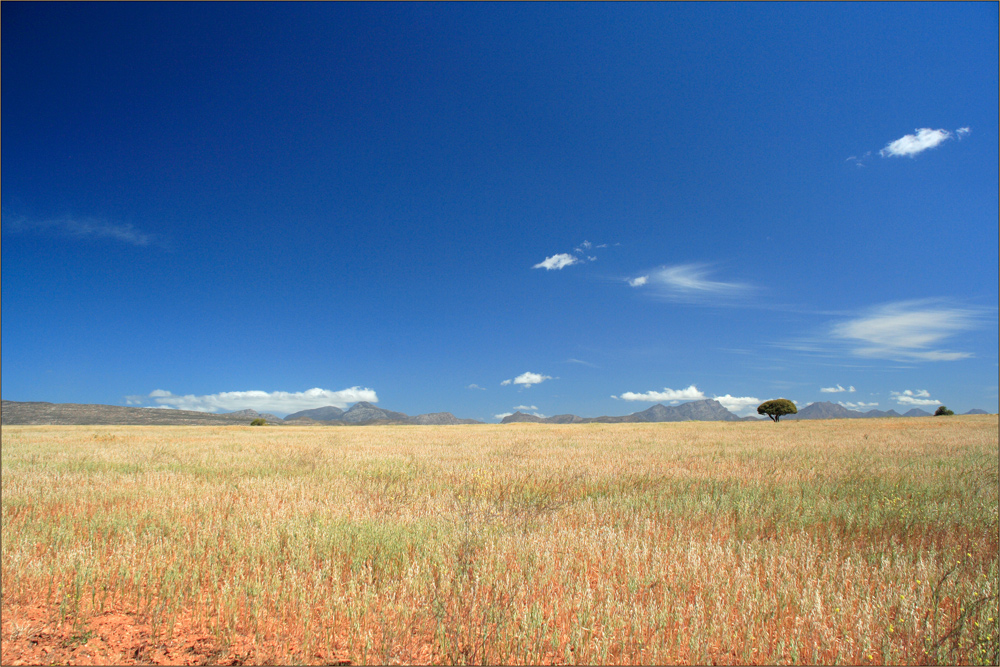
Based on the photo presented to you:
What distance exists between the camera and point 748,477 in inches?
420

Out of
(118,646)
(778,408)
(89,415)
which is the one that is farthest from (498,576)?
(89,415)

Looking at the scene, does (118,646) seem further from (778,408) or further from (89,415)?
(89,415)

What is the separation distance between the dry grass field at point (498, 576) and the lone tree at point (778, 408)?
314 feet

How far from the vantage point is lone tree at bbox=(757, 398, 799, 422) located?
89500mm

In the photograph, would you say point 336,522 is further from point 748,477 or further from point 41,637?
point 748,477

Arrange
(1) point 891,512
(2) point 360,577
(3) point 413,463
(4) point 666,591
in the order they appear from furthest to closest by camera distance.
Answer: (3) point 413,463 < (1) point 891,512 < (2) point 360,577 < (4) point 666,591

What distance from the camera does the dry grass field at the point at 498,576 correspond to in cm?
350

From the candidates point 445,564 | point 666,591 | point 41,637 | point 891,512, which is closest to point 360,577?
point 445,564

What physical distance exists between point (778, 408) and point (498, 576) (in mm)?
105403

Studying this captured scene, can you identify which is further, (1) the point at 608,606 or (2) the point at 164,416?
(2) the point at 164,416

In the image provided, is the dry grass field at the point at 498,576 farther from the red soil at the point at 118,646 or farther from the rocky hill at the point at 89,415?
the rocky hill at the point at 89,415

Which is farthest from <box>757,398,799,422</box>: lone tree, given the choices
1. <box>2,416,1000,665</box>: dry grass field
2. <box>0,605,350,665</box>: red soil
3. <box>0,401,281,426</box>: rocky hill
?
<box>0,401,281,426</box>: rocky hill

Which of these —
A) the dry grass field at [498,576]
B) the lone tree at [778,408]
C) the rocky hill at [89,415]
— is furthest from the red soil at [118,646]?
the rocky hill at [89,415]

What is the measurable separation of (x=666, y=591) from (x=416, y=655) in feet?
7.80
